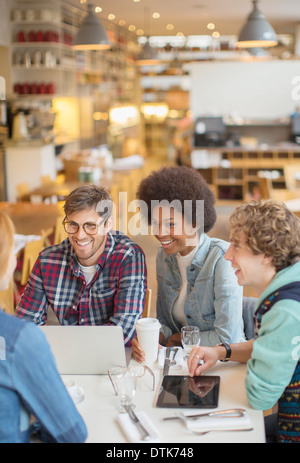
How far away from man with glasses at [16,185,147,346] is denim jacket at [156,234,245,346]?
176 mm

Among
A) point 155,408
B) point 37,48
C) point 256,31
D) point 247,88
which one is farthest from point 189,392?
point 247,88

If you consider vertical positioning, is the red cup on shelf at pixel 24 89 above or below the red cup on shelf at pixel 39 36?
below

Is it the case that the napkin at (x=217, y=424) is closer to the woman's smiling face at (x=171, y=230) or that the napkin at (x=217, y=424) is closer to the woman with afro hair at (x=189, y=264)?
the woman with afro hair at (x=189, y=264)

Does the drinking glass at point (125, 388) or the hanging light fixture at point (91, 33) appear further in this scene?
the hanging light fixture at point (91, 33)

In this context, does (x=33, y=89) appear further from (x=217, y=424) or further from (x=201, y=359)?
(x=217, y=424)

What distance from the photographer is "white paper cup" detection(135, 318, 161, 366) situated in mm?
1850

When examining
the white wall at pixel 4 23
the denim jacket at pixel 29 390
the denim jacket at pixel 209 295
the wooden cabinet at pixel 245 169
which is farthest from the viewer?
the wooden cabinet at pixel 245 169

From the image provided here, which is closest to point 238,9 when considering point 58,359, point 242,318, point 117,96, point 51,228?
point 117,96

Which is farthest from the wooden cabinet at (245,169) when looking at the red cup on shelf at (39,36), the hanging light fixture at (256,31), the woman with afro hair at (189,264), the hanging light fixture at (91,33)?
the woman with afro hair at (189,264)

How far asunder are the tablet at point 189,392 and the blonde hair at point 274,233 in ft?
1.38

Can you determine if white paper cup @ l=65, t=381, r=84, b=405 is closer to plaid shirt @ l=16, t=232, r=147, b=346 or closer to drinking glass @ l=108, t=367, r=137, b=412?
drinking glass @ l=108, t=367, r=137, b=412

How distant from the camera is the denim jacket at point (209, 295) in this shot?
216 cm

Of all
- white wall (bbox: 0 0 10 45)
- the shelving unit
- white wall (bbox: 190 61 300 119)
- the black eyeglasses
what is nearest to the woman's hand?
the black eyeglasses

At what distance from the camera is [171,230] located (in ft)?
7.20
